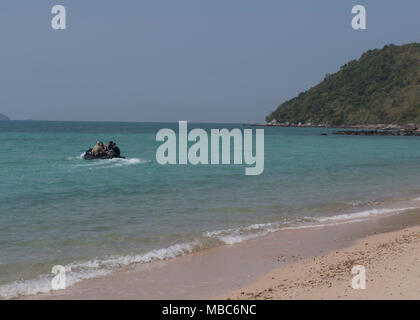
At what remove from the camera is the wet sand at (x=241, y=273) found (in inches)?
347

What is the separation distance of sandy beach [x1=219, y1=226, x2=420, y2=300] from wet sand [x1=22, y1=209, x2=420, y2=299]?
0.8 inches

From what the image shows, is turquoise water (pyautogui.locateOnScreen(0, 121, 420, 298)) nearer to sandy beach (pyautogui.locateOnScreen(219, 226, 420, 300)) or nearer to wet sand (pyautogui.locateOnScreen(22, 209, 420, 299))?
wet sand (pyautogui.locateOnScreen(22, 209, 420, 299))

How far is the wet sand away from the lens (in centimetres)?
881

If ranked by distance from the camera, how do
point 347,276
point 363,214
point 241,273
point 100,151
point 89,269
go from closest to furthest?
1. point 347,276
2. point 241,273
3. point 89,269
4. point 363,214
5. point 100,151

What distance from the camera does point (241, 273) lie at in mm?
10266

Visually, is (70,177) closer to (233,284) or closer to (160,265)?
(160,265)

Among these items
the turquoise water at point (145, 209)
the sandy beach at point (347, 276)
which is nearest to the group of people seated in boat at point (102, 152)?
the turquoise water at point (145, 209)

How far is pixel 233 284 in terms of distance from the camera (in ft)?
31.1

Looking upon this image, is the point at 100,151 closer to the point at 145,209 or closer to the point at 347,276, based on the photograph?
the point at 145,209

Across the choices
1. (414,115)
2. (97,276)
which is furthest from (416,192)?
(414,115)

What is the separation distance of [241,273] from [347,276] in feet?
7.77

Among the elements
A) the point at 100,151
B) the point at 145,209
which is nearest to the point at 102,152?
the point at 100,151

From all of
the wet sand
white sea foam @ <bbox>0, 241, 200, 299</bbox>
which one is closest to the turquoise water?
white sea foam @ <bbox>0, 241, 200, 299</bbox>

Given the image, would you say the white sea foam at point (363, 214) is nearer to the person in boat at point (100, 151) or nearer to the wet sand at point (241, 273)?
the wet sand at point (241, 273)
